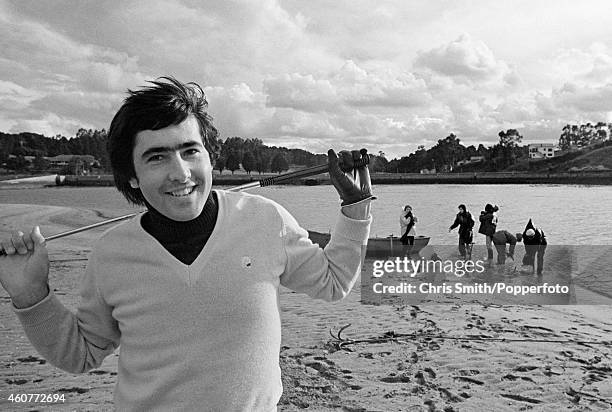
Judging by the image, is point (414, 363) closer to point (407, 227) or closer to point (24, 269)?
point (24, 269)

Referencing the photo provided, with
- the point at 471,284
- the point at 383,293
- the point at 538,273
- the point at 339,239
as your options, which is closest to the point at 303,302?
the point at 383,293

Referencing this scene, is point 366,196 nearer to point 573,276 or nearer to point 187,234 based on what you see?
point 187,234

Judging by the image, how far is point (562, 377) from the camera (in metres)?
5.73

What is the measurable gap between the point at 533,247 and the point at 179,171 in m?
12.9

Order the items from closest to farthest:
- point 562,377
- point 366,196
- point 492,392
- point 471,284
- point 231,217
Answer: point 231,217 → point 366,196 → point 492,392 → point 562,377 → point 471,284

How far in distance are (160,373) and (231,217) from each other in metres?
0.45

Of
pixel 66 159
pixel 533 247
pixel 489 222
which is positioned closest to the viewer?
pixel 533 247

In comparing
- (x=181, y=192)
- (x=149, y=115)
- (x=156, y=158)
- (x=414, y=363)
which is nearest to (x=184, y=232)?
(x=181, y=192)

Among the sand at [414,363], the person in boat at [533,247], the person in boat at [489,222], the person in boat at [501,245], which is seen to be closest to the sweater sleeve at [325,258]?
the sand at [414,363]

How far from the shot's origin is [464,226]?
13.8m

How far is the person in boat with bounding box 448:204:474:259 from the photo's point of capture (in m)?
13.2

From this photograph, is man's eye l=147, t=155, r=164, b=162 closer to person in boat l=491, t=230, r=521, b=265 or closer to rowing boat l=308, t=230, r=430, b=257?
rowing boat l=308, t=230, r=430, b=257

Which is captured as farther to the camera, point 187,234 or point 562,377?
point 562,377

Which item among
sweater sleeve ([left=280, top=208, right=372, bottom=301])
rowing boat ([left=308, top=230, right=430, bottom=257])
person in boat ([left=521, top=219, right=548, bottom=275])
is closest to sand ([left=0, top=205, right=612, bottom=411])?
person in boat ([left=521, top=219, right=548, bottom=275])
